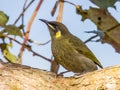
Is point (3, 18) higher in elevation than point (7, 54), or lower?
higher

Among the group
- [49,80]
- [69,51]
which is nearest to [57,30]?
[69,51]

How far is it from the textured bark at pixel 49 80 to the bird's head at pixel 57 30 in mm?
1385

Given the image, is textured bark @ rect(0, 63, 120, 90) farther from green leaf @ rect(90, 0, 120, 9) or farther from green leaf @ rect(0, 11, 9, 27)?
green leaf @ rect(90, 0, 120, 9)

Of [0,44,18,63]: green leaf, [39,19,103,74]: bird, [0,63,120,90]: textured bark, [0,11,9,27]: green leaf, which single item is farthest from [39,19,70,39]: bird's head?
[0,63,120,90]: textured bark

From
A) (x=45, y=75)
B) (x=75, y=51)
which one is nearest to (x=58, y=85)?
(x=45, y=75)

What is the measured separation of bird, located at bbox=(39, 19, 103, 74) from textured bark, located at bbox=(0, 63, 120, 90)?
101cm

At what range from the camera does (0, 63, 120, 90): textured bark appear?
154 inches

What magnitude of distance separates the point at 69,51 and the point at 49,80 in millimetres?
1320

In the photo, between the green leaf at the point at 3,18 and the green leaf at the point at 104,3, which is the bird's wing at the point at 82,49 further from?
the green leaf at the point at 3,18

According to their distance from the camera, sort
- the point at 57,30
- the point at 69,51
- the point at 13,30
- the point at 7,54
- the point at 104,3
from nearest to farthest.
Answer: the point at 13,30, the point at 104,3, the point at 7,54, the point at 69,51, the point at 57,30

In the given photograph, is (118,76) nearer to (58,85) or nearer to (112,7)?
(58,85)

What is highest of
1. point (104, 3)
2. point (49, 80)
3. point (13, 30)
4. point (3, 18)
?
point (104, 3)

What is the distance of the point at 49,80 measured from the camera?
4.05 m

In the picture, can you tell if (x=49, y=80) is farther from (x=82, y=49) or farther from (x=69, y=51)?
(x=82, y=49)
